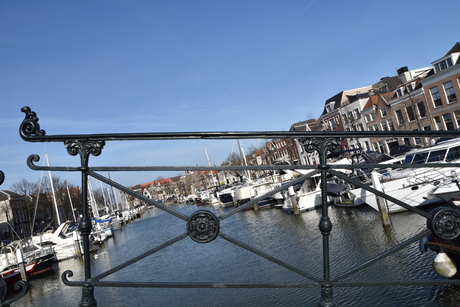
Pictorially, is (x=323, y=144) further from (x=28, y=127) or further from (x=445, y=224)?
(x=28, y=127)

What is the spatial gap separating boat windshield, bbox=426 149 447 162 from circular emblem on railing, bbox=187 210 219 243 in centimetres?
2003

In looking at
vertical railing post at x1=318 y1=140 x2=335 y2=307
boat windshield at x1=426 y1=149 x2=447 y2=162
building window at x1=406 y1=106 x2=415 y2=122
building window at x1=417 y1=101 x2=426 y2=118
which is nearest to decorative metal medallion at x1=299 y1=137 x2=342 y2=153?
vertical railing post at x1=318 y1=140 x2=335 y2=307

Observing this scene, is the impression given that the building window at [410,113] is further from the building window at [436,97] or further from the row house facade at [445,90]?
the building window at [436,97]

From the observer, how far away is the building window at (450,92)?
35094mm

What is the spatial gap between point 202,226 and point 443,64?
39.2 m

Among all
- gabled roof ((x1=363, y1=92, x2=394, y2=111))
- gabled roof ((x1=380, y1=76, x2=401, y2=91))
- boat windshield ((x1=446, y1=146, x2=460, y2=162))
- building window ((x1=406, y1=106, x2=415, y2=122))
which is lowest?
boat windshield ((x1=446, y1=146, x2=460, y2=162))

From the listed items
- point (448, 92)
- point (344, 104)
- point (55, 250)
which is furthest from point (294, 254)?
point (344, 104)

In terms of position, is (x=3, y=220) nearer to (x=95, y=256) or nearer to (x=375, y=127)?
(x=95, y=256)

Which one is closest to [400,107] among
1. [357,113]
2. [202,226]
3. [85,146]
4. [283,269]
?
[357,113]

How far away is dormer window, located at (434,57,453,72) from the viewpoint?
34.3m

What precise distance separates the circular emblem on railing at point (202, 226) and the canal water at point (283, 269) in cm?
810

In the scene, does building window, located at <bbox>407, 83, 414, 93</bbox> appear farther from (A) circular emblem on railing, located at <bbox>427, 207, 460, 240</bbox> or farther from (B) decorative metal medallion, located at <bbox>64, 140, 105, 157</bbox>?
(B) decorative metal medallion, located at <bbox>64, 140, 105, 157</bbox>

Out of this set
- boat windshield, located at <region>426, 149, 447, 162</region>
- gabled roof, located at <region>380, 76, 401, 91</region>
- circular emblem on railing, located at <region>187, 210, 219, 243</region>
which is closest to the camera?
circular emblem on railing, located at <region>187, 210, 219, 243</region>

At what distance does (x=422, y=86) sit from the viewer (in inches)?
1515
